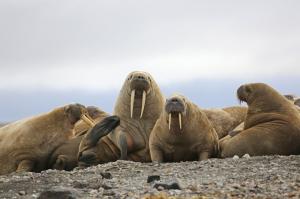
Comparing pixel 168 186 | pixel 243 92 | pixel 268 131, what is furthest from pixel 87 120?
pixel 168 186

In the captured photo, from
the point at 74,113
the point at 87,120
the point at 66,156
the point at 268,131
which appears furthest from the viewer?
the point at 87,120

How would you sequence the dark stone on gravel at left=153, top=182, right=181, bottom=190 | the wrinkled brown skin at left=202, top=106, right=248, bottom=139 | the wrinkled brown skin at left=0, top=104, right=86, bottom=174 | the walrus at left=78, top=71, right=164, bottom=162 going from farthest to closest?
1. the wrinkled brown skin at left=202, top=106, right=248, bottom=139
2. the walrus at left=78, top=71, right=164, bottom=162
3. the wrinkled brown skin at left=0, top=104, right=86, bottom=174
4. the dark stone on gravel at left=153, top=182, right=181, bottom=190

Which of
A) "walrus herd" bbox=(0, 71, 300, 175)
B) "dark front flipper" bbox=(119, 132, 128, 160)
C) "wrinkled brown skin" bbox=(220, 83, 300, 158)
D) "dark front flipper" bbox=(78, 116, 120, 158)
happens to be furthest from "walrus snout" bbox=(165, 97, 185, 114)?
"dark front flipper" bbox=(78, 116, 120, 158)

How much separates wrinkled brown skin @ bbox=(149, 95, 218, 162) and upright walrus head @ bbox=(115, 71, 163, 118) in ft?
3.89

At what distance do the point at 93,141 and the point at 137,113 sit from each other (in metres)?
1.09

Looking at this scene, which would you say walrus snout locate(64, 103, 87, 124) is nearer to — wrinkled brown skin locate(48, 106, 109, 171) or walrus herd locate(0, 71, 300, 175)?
walrus herd locate(0, 71, 300, 175)

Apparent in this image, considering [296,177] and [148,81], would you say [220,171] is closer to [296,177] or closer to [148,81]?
[296,177]

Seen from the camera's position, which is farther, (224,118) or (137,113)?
(224,118)

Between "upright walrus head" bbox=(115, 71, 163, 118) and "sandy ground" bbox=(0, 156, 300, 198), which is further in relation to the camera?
"upright walrus head" bbox=(115, 71, 163, 118)

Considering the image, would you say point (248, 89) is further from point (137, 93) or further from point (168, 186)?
point (168, 186)

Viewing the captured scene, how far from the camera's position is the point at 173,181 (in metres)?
7.65

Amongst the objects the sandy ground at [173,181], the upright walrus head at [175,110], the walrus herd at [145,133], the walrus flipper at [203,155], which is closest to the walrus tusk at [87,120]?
the walrus herd at [145,133]

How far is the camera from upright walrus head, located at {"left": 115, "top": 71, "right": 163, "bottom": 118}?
513 inches

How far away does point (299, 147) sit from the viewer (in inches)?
468
